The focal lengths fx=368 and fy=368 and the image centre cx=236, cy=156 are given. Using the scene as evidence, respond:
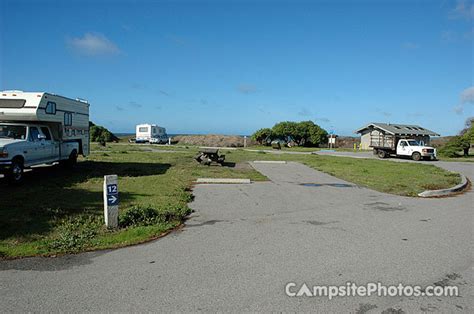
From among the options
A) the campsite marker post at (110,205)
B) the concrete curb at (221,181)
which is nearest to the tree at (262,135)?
the concrete curb at (221,181)

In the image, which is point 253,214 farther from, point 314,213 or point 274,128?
point 274,128

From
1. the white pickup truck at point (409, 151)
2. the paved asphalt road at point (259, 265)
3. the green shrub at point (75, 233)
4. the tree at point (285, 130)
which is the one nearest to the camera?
the paved asphalt road at point (259, 265)

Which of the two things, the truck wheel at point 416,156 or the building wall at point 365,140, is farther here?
the building wall at point 365,140

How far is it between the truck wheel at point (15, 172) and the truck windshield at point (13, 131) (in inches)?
45.5

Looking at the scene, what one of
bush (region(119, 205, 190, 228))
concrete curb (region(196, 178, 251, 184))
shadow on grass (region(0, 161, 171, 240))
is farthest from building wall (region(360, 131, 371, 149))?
bush (region(119, 205, 190, 228))

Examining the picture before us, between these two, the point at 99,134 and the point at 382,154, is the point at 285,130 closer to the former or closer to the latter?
the point at 382,154

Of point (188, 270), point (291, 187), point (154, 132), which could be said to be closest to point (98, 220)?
point (188, 270)

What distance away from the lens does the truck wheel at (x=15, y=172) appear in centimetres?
1134

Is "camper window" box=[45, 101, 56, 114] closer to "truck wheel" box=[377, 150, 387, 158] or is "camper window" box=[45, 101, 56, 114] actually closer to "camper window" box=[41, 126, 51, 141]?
"camper window" box=[41, 126, 51, 141]

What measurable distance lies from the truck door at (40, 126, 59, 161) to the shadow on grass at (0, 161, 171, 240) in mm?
819

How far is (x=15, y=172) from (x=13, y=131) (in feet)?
6.50

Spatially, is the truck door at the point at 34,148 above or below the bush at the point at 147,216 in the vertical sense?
above

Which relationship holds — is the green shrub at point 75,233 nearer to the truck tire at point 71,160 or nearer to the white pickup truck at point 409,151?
the truck tire at point 71,160

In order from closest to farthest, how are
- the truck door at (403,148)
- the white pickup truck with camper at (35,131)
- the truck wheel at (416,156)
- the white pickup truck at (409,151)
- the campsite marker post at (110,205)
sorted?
the campsite marker post at (110,205), the white pickup truck with camper at (35,131), the white pickup truck at (409,151), the truck wheel at (416,156), the truck door at (403,148)
